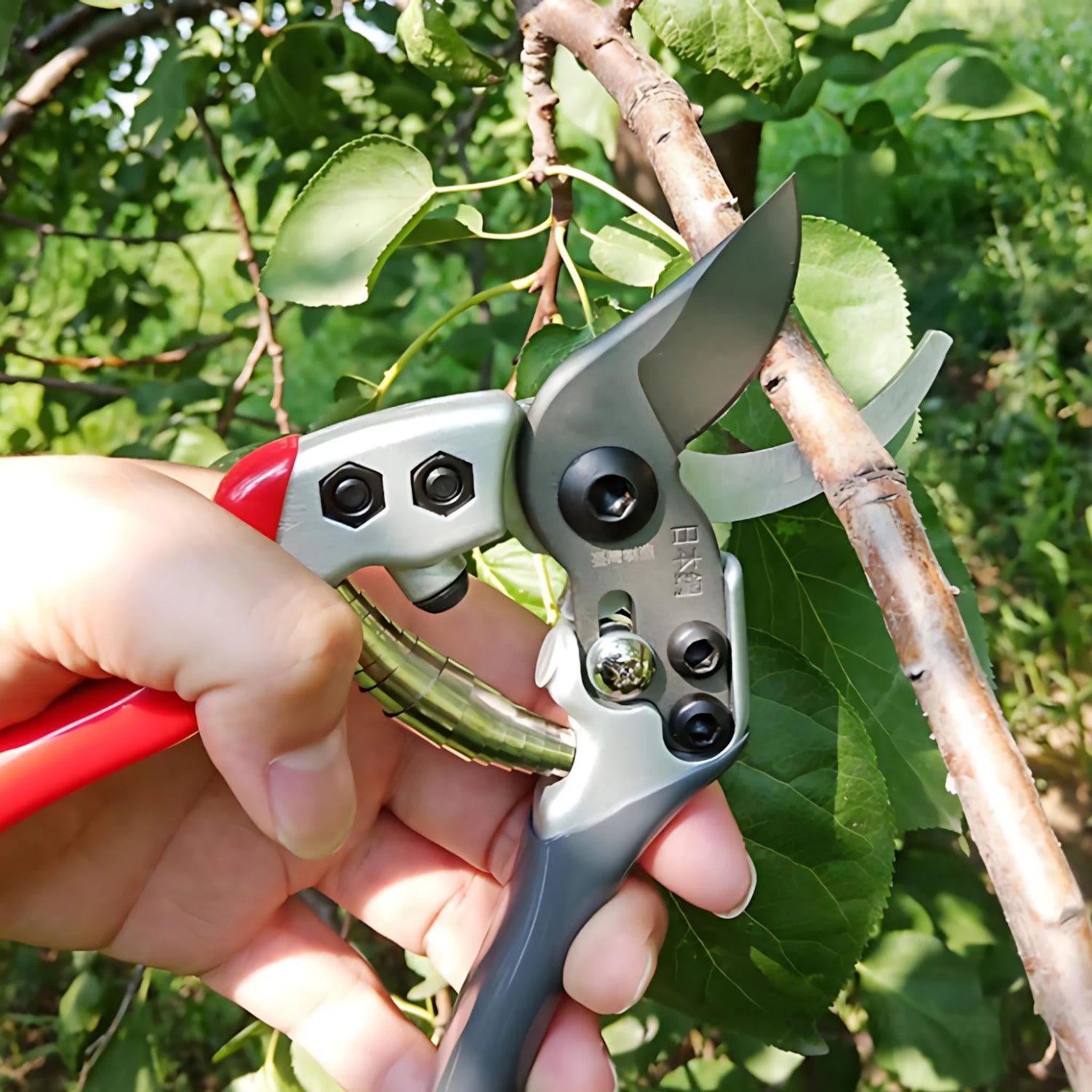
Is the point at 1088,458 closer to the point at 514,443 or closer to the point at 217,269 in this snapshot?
the point at 514,443

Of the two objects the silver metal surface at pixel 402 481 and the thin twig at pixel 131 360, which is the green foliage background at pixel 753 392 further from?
the silver metal surface at pixel 402 481

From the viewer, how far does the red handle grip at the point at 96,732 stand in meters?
0.46

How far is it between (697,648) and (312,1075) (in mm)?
493

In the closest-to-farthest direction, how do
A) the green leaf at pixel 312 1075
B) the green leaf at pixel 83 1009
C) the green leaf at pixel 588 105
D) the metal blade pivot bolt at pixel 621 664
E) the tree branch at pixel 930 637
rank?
the tree branch at pixel 930 637 → the metal blade pivot bolt at pixel 621 664 → the green leaf at pixel 312 1075 → the green leaf at pixel 588 105 → the green leaf at pixel 83 1009

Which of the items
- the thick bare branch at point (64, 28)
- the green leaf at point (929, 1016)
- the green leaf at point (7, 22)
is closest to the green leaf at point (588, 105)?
the green leaf at point (7, 22)

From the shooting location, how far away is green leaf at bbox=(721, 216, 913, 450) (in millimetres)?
606

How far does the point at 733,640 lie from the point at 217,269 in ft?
6.72

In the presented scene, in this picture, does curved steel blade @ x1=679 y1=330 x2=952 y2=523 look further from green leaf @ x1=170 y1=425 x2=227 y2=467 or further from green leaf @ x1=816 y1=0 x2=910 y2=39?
green leaf @ x1=170 y1=425 x2=227 y2=467

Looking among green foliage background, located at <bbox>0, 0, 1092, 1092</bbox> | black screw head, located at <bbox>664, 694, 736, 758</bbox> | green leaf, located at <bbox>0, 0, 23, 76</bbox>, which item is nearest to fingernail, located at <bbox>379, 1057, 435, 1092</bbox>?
green foliage background, located at <bbox>0, 0, 1092, 1092</bbox>

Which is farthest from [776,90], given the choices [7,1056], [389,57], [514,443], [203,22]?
[7,1056]

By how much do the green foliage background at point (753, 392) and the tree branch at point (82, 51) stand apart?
0.04 metres

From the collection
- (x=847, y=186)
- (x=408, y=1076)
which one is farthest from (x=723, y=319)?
(x=847, y=186)

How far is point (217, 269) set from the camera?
2326 millimetres

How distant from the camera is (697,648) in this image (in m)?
0.56
